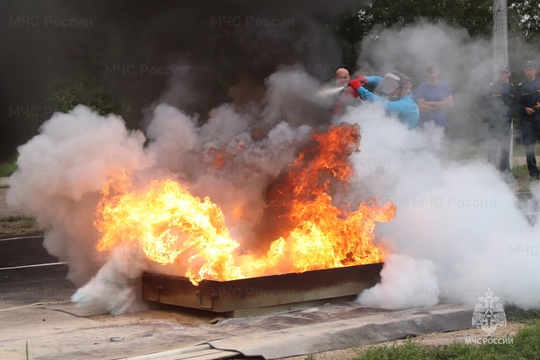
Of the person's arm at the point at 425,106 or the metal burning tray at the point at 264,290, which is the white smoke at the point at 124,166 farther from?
the person's arm at the point at 425,106

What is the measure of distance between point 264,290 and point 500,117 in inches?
368

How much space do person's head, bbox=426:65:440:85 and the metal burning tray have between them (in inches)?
203

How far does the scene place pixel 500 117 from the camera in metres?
15.9

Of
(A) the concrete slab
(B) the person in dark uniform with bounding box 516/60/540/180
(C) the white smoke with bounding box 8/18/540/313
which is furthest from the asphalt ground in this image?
(B) the person in dark uniform with bounding box 516/60/540/180

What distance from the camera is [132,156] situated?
26.8ft

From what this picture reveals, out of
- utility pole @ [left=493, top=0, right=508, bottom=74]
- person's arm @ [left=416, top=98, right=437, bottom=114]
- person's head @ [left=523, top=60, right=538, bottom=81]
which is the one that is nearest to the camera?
person's arm @ [left=416, top=98, right=437, bottom=114]

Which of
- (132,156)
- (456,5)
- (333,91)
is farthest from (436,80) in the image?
(132,156)

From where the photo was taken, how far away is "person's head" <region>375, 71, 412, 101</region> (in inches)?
418

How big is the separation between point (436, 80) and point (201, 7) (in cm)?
647


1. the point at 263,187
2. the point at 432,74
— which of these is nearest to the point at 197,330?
the point at 263,187

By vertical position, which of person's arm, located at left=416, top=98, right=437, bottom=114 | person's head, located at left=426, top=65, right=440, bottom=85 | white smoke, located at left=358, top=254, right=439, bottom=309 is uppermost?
person's head, located at left=426, top=65, right=440, bottom=85

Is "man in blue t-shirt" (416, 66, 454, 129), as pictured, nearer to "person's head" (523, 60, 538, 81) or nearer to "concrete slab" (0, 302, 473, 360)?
"person's head" (523, 60, 538, 81)

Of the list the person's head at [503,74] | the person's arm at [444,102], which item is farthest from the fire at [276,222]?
the person's head at [503,74]

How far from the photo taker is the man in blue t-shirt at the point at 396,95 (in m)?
10.2
